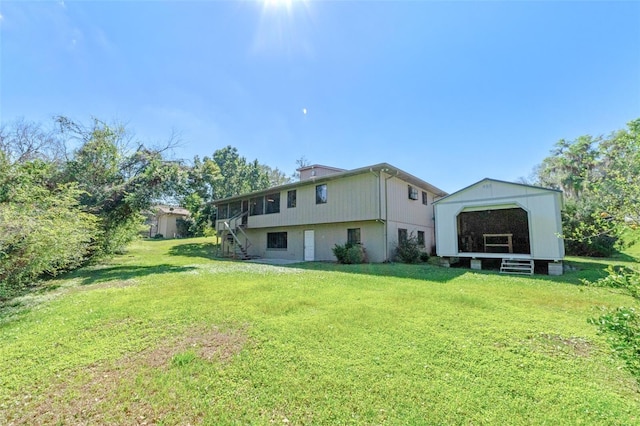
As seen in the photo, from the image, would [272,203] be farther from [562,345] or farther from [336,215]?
[562,345]

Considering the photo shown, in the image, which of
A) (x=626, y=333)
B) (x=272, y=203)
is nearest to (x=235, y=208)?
(x=272, y=203)

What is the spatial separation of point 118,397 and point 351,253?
11.1 m

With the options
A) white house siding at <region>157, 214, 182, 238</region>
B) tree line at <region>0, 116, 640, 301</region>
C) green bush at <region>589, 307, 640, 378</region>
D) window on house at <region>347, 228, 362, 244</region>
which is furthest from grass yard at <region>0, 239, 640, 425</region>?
white house siding at <region>157, 214, 182, 238</region>

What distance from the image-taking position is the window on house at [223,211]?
23.3 m

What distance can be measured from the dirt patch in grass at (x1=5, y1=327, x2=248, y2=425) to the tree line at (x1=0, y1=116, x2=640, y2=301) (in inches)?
177

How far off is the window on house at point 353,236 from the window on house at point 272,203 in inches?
223

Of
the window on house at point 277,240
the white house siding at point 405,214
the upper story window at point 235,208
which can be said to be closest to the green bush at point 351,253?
the white house siding at point 405,214

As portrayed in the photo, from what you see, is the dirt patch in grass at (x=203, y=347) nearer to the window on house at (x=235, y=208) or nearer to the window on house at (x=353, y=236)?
the window on house at (x=353, y=236)

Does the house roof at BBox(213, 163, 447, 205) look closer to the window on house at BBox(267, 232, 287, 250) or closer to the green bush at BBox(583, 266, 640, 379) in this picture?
the window on house at BBox(267, 232, 287, 250)

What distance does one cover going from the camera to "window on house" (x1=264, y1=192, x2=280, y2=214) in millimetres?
18562

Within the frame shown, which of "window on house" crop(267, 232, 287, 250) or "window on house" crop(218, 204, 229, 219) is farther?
"window on house" crop(218, 204, 229, 219)

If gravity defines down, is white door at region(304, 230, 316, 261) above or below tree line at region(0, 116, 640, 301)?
below

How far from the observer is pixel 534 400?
2.72 meters

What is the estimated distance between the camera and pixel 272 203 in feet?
62.4
